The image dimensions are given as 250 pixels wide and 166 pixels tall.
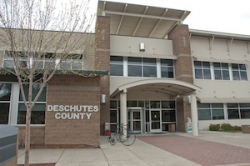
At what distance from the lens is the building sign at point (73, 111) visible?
36.6 ft

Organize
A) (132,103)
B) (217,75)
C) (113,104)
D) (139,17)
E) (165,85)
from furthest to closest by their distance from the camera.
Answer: (139,17), (217,75), (132,103), (113,104), (165,85)

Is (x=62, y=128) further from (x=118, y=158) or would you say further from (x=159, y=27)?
(x=159, y=27)

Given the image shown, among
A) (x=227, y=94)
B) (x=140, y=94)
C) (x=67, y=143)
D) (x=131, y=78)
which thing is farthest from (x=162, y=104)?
(x=67, y=143)

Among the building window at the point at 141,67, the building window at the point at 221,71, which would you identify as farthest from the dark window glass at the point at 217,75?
the building window at the point at 141,67

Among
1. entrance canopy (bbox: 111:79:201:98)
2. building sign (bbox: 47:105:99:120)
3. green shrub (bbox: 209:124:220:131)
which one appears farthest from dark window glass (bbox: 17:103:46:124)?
green shrub (bbox: 209:124:220:131)

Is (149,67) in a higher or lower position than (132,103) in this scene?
higher

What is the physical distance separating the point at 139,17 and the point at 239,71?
12.5m

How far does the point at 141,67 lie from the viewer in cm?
1988

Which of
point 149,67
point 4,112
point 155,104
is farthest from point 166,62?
point 4,112

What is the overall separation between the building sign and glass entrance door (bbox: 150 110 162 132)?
30.6 ft

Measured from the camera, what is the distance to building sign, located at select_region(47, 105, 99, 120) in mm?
11156

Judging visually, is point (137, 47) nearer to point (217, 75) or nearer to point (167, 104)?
point (167, 104)

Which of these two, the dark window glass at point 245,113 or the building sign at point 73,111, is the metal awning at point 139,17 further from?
the building sign at point 73,111

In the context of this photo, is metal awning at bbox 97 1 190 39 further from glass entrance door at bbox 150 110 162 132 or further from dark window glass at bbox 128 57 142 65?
glass entrance door at bbox 150 110 162 132
